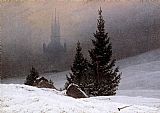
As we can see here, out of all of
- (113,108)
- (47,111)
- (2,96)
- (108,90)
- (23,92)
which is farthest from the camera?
(108,90)

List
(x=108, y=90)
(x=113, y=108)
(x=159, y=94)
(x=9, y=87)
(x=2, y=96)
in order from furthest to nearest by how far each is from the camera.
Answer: (x=108, y=90) < (x=159, y=94) < (x=9, y=87) < (x=2, y=96) < (x=113, y=108)

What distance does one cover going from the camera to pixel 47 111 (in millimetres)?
20141

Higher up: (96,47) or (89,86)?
(96,47)

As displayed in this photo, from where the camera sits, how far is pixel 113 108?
22266mm

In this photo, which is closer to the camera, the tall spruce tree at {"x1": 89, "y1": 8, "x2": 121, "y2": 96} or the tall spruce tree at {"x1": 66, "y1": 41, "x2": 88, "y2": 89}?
the tall spruce tree at {"x1": 89, "y1": 8, "x2": 121, "y2": 96}

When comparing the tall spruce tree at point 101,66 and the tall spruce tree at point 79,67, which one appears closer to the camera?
the tall spruce tree at point 101,66

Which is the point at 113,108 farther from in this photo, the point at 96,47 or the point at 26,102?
the point at 96,47

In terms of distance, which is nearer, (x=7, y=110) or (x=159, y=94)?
(x=7, y=110)

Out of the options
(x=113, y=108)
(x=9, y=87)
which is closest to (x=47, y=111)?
(x=113, y=108)

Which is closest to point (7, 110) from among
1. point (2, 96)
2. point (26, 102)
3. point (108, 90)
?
point (26, 102)

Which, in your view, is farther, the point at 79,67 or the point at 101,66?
the point at 79,67

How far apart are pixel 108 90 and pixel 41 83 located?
12.8 metres

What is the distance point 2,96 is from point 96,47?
27.9 metres

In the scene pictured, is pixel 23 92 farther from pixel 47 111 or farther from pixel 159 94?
pixel 159 94
